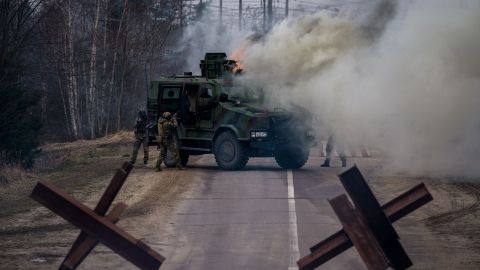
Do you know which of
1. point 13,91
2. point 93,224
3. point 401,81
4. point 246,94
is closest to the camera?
point 93,224

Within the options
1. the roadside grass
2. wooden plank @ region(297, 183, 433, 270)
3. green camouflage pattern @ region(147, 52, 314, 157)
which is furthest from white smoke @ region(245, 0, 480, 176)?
wooden plank @ region(297, 183, 433, 270)

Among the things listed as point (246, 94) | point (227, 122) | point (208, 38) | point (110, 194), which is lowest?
point (227, 122)

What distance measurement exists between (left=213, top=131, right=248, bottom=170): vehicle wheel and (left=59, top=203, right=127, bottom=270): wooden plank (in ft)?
52.8

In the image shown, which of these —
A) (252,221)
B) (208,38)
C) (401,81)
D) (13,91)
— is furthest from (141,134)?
(208,38)

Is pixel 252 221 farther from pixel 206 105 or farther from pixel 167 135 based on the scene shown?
pixel 167 135

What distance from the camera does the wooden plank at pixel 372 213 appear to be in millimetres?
7180

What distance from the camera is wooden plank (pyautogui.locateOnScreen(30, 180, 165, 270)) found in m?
7.07

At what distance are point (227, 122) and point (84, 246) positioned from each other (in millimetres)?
16486

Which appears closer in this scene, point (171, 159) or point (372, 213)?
point (372, 213)

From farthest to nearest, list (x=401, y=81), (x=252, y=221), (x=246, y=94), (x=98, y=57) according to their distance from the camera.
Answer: (x=98, y=57) < (x=246, y=94) < (x=401, y=81) < (x=252, y=221)

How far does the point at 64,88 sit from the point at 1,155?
78.3ft

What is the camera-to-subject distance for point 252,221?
49.3 ft

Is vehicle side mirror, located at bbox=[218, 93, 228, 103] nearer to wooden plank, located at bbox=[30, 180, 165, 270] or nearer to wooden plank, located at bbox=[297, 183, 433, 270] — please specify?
wooden plank, located at bbox=[297, 183, 433, 270]

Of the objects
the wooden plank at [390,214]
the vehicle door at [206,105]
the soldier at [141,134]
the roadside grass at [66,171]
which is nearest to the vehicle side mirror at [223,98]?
the vehicle door at [206,105]
